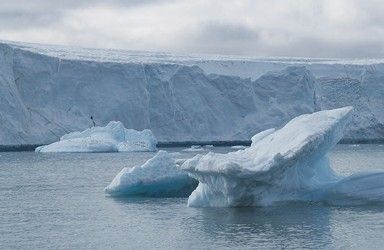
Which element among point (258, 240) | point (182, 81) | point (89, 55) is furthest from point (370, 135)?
point (258, 240)

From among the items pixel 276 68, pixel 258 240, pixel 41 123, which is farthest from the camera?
pixel 276 68

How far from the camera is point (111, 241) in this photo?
8.55 meters

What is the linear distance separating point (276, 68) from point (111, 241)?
25815 millimetres

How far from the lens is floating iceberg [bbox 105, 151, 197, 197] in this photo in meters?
11.7

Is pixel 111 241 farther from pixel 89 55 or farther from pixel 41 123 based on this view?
pixel 89 55

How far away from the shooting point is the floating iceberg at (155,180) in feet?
38.4

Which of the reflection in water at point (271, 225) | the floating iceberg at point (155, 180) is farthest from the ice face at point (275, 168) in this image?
the floating iceberg at point (155, 180)

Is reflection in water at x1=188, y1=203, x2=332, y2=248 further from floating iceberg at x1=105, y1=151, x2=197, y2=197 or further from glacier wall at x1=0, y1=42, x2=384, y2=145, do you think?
glacier wall at x1=0, y1=42, x2=384, y2=145

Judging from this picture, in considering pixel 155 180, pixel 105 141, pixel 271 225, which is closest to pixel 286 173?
pixel 271 225

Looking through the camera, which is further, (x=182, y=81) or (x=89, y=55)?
(x=89, y=55)

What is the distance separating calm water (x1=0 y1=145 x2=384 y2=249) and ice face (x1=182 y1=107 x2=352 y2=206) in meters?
0.19

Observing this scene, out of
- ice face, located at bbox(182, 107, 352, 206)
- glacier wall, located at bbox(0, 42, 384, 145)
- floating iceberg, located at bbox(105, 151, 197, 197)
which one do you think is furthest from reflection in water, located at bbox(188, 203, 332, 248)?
glacier wall, located at bbox(0, 42, 384, 145)

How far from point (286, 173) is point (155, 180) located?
2.59 meters

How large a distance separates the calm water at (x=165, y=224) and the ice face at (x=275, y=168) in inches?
7.4
